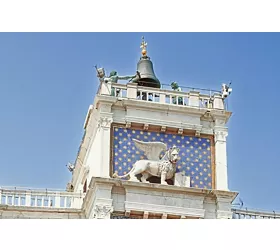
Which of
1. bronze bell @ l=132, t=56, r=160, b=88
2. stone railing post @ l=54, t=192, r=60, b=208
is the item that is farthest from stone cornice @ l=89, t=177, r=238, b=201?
bronze bell @ l=132, t=56, r=160, b=88

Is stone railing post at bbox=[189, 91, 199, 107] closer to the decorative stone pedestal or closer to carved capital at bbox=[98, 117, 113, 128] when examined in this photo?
carved capital at bbox=[98, 117, 113, 128]

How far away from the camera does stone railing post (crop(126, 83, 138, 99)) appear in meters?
29.6

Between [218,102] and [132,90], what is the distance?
292 cm

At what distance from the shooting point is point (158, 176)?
28438mm

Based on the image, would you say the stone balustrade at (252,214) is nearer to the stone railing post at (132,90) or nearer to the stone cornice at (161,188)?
the stone cornice at (161,188)

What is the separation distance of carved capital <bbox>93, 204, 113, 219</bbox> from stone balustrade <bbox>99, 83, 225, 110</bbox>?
13.1 ft

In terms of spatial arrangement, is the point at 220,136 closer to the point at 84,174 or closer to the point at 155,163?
the point at 155,163

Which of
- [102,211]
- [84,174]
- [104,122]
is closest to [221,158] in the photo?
[104,122]

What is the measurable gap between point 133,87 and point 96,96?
1.38 metres

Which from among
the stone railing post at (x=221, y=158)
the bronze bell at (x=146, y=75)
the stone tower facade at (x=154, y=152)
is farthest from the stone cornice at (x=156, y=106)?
the bronze bell at (x=146, y=75)

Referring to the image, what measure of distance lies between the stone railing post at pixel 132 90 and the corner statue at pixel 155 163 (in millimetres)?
1582
